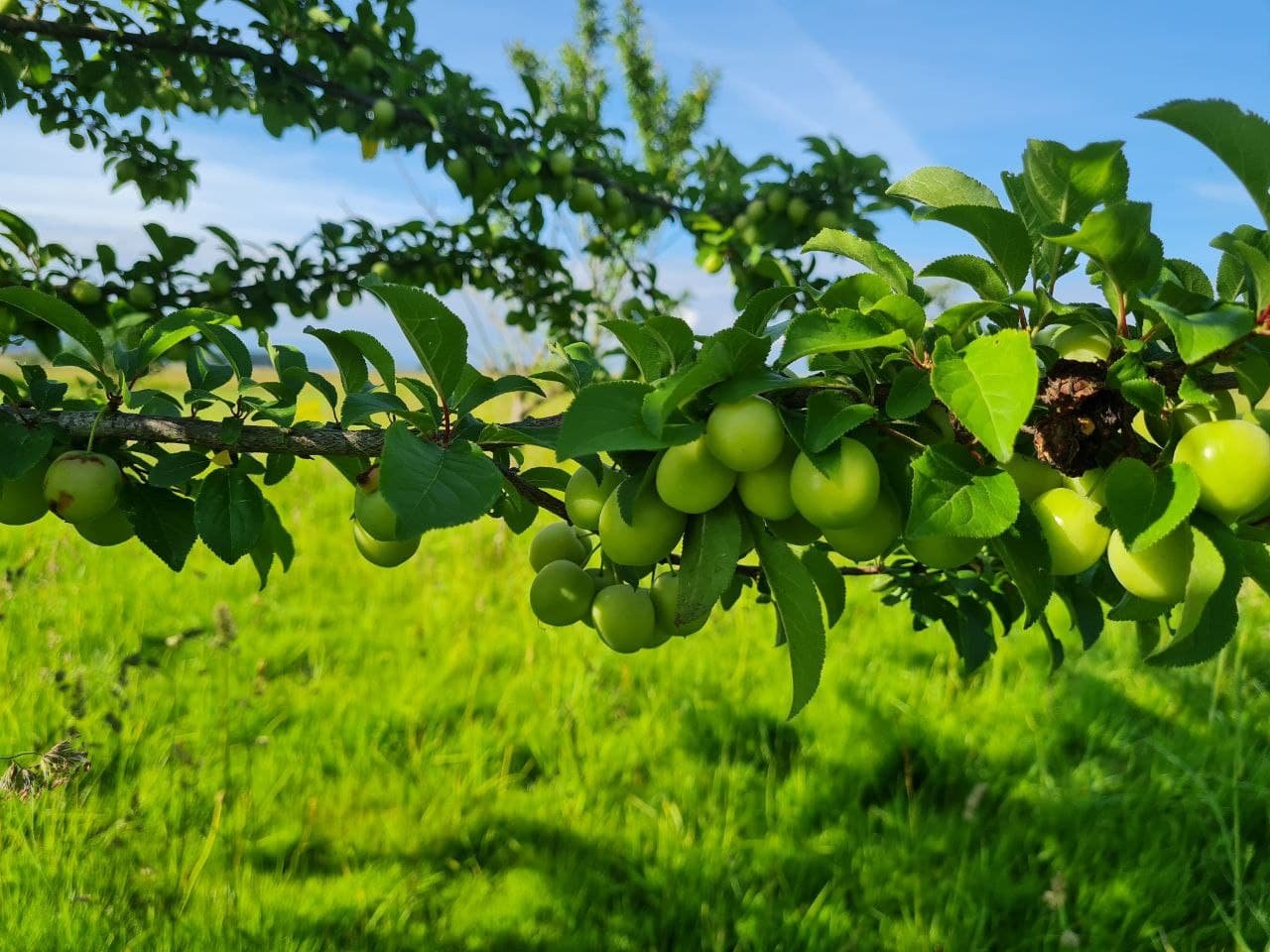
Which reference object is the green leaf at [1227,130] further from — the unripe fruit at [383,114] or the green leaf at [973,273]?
the unripe fruit at [383,114]

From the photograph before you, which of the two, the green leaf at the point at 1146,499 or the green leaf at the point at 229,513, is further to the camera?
the green leaf at the point at 229,513

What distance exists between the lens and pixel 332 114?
5.79 ft

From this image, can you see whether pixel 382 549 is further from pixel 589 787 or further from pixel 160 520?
pixel 589 787

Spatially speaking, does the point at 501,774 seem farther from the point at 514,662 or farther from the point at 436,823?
the point at 514,662

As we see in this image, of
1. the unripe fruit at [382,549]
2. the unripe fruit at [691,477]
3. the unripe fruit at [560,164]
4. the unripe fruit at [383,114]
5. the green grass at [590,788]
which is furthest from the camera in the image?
the unripe fruit at [560,164]

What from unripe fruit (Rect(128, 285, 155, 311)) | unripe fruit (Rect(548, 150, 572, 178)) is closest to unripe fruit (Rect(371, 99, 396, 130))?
unripe fruit (Rect(548, 150, 572, 178))

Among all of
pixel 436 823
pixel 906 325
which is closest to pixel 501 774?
pixel 436 823

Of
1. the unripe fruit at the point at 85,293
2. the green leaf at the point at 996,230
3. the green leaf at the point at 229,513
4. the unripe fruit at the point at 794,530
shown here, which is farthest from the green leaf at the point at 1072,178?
the unripe fruit at the point at 85,293

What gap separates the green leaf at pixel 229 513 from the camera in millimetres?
790

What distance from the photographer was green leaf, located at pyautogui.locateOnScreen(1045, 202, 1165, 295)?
51 cm

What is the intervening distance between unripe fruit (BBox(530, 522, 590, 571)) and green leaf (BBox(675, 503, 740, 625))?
0.29 meters

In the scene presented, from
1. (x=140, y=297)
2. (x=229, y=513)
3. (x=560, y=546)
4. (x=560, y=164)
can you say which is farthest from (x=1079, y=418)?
(x=140, y=297)

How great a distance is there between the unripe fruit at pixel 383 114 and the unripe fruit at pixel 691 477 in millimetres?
1360

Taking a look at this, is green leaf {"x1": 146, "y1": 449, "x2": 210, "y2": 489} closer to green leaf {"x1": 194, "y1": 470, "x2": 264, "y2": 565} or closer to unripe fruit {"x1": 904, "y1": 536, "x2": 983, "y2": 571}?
green leaf {"x1": 194, "y1": 470, "x2": 264, "y2": 565}
